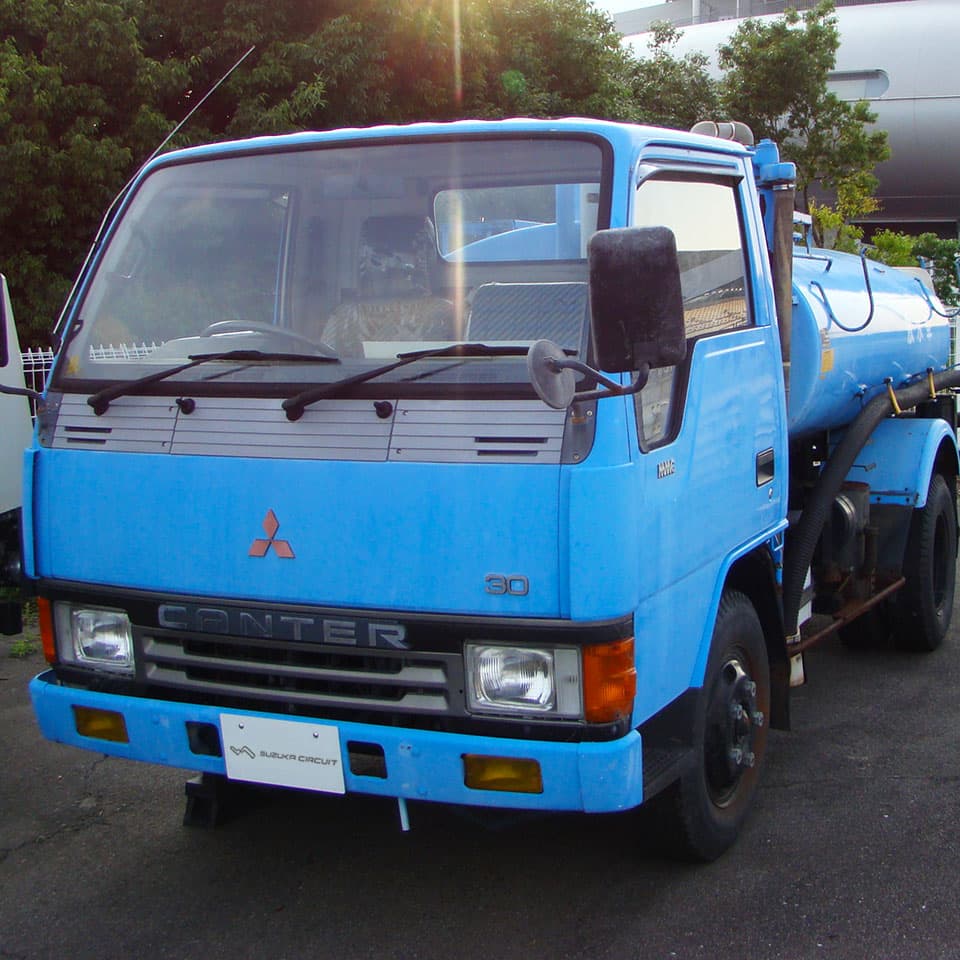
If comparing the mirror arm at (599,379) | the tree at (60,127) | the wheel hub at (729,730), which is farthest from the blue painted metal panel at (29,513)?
the tree at (60,127)

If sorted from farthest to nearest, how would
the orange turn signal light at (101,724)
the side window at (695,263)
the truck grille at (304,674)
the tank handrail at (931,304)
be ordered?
the tank handrail at (931,304) → the orange turn signal light at (101,724) → the side window at (695,263) → the truck grille at (304,674)

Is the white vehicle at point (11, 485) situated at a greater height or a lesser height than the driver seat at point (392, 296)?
lesser

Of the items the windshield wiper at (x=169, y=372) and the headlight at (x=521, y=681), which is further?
the windshield wiper at (x=169, y=372)

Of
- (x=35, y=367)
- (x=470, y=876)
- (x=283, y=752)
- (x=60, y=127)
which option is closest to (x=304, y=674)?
(x=283, y=752)

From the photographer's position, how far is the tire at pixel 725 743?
353 cm

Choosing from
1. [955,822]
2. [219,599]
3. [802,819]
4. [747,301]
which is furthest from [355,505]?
[955,822]

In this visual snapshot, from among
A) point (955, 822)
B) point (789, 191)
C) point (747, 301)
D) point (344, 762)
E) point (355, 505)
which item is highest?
point (789, 191)

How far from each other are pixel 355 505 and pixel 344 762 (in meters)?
0.68

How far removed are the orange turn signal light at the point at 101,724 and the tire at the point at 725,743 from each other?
1.60 m

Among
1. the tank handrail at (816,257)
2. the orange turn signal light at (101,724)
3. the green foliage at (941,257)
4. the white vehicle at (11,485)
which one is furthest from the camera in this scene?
the green foliage at (941,257)

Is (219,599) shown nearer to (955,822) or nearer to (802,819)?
(802,819)

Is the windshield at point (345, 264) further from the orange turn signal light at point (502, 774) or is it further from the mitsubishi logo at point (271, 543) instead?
the orange turn signal light at point (502, 774)

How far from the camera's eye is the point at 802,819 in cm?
421

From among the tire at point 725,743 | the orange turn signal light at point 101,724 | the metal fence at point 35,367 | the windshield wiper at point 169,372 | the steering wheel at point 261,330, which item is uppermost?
the steering wheel at point 261,330
